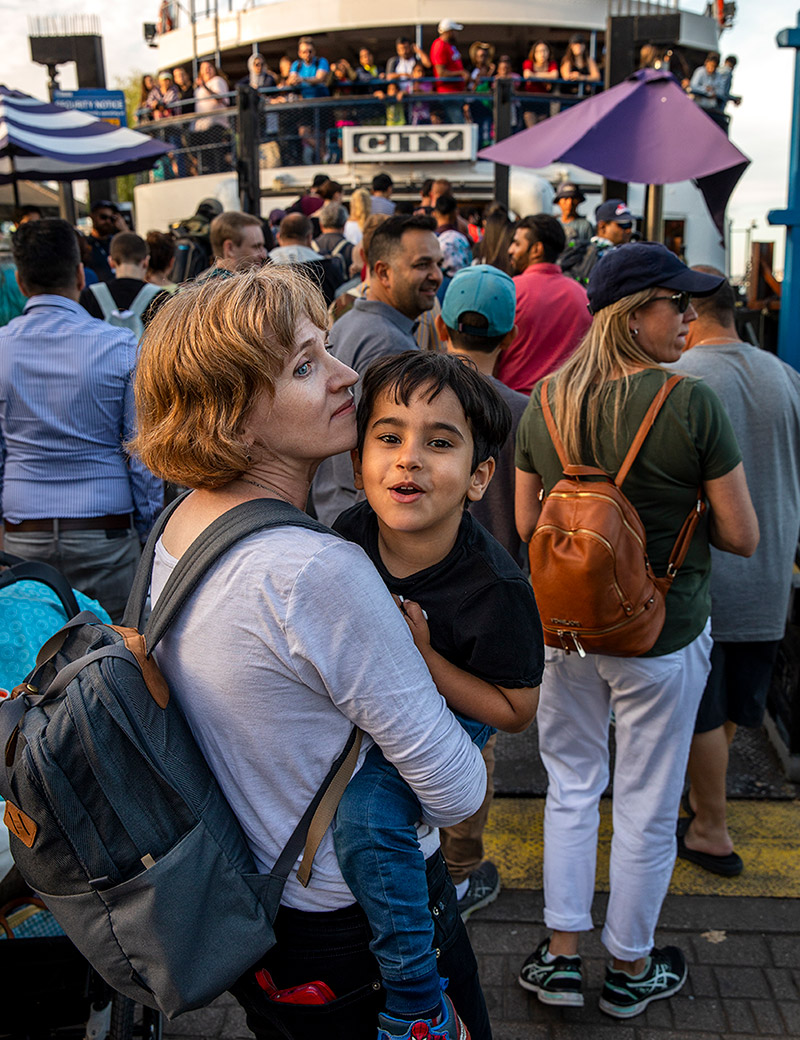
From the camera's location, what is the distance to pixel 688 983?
2770mm

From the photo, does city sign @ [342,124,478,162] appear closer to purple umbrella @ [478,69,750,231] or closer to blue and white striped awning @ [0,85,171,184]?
blue and white striped awning @ [0,85,171,184]

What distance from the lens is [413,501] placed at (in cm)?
165

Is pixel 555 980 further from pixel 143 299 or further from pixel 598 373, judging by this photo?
pixel 143 299

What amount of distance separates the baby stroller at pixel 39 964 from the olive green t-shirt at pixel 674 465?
1.48 metres

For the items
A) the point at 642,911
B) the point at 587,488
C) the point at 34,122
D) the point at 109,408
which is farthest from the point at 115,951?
the point at 34,122

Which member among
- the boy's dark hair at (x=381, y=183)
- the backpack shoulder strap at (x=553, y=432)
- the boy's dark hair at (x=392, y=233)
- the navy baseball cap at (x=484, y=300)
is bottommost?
the backpack shoulder strap at (x=553, y=432)

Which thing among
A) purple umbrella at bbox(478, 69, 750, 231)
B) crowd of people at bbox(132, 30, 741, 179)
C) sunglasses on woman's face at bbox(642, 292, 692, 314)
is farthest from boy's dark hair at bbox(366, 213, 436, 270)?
crowd of people at bbox(132, 30, 741, 179)

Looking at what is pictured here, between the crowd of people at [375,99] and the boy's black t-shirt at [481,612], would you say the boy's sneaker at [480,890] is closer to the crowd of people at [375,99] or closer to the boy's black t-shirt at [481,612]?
the boy's black t-shirt at [481,612]

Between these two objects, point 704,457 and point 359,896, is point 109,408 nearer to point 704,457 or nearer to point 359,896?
point 704,457

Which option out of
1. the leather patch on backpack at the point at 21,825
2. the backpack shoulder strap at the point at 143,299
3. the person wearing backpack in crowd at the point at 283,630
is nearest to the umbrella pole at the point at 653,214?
the backpack shoulder strap at the point at 143,299

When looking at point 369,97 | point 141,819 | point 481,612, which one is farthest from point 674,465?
point 369,97

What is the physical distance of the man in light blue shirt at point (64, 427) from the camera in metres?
3.49

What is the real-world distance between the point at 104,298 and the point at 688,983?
15.9 ft

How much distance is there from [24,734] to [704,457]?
1866mm
